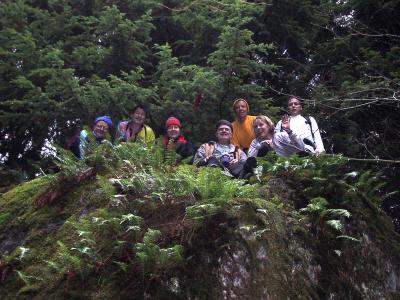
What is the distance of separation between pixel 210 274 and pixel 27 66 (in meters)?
7.32

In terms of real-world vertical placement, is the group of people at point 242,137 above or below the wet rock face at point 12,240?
above

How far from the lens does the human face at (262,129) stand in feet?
29.0

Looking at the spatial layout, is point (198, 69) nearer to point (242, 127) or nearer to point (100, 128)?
point (242, 127)

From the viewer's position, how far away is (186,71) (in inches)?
426

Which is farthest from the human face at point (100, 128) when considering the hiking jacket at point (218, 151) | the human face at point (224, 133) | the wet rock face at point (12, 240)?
the wet rock face at point (12, 240)

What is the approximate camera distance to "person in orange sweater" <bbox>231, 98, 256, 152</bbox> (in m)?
9.51

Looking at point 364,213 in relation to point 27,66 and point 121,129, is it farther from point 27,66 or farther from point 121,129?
point 27,66

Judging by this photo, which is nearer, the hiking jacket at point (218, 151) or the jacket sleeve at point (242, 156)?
the jacket sleeve at point (242, 156)

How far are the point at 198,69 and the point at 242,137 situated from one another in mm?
1838

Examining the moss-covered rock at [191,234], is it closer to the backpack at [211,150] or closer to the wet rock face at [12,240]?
the wet rock face at [12,240]

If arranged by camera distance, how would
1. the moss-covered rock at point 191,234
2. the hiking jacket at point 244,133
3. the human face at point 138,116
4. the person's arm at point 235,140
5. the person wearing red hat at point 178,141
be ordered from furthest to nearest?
the person's arm at point 235,140 → the hiking jacket at point 244,133 → the human face at point 138,116 → the person wearing red hat at point 178,141 → the moss-covered rock at point 191,234

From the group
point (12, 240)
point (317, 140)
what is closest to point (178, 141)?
point (317, 140)

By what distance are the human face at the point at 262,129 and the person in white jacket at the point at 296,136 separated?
17cm

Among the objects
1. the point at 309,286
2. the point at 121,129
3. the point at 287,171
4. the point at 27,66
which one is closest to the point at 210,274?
the point at 309,286
